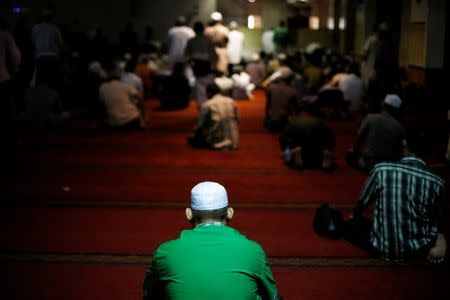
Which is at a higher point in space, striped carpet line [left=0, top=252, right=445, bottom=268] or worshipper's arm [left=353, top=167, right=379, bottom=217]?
worshipper's arm [left=353, top=167, right=379, bottom=217]

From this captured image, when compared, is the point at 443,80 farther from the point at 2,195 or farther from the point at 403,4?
the point at 2,195

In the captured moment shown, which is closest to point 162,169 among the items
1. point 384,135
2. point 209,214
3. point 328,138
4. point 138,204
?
point 138,204

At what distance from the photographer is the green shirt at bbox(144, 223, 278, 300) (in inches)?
79.4

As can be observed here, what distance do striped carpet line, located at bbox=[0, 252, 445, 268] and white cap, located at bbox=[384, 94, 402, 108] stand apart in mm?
1962

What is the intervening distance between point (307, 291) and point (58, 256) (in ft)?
4.80

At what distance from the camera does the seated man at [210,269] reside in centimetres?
202

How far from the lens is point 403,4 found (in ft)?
43.5

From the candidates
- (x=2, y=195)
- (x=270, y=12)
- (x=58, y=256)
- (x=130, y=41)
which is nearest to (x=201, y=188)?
(x=58, y=256)

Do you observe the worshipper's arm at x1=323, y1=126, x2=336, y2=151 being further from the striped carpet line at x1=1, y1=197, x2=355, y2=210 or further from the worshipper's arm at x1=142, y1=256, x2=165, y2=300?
the worshipper's arm at x1=142, y1=256, x2=165, y2=300

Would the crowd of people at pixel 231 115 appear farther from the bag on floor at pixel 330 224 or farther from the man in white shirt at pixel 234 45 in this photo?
the bag on floor at pixel 330 224

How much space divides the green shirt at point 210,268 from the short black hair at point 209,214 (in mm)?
85

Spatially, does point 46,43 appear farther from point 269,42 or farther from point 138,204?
point 269,42

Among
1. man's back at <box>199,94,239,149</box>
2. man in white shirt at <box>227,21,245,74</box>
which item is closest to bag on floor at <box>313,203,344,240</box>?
man's back at <box>199,94,239,149</box>

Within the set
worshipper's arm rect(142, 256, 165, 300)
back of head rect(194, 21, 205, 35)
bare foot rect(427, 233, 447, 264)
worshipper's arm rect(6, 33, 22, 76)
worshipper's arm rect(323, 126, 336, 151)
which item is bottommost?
bare foot rect(427, 233, 447, 264)
